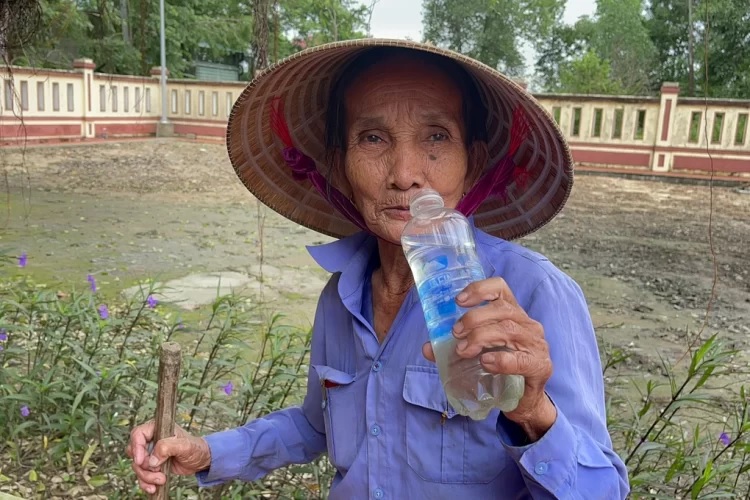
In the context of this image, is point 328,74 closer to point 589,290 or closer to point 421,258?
point 421,258

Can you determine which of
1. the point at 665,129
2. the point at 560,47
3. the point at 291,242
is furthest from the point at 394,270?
the point at 560,47

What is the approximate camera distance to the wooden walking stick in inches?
46.9

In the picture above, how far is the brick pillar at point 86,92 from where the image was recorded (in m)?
15.7

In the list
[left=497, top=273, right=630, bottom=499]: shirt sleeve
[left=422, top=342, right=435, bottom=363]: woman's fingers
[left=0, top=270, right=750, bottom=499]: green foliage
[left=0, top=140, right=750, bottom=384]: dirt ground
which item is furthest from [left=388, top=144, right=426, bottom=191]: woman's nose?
[left=0, top=140, right=750, bottom=384]: dirt ground

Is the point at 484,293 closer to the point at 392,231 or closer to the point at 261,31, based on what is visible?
the point at 392,231

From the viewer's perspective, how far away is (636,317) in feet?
17.0

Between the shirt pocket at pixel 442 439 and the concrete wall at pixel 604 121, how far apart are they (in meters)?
13.5

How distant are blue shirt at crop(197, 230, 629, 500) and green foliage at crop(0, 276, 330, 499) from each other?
0.83 metres

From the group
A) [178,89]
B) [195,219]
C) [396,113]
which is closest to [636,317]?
[396,113]

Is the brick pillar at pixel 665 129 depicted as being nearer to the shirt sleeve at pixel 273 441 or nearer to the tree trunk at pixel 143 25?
the tree trunk at pixel 143 25

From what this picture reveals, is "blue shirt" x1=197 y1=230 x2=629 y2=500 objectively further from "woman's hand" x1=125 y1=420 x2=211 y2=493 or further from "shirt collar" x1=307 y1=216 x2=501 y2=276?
"woman's hand" x1=125 y1=420 x2=211 y2=493

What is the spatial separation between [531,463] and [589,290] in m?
5.13

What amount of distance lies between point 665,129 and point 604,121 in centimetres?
129

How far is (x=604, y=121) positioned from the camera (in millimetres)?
15125
